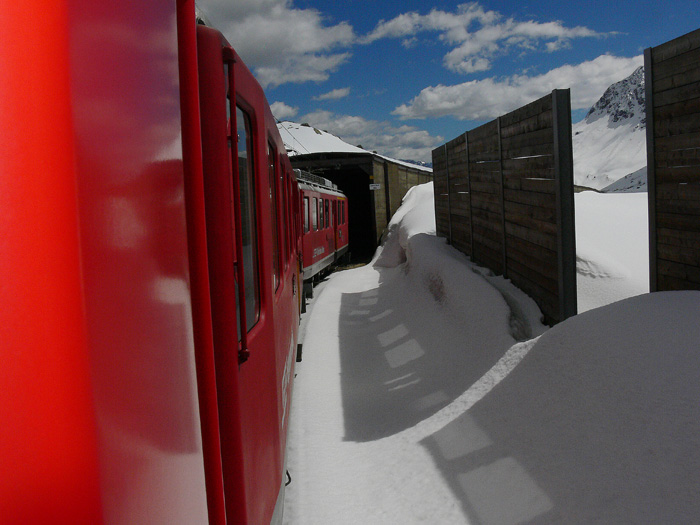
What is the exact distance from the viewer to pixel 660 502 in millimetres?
2955

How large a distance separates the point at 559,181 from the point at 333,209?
42.2ft

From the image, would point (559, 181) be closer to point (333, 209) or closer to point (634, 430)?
point (634, 430)

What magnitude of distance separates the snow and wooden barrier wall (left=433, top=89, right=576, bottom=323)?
0.49 metres

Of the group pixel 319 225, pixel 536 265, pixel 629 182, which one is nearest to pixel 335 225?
pixel 319 225

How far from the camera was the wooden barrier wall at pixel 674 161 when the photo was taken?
4.52 meters

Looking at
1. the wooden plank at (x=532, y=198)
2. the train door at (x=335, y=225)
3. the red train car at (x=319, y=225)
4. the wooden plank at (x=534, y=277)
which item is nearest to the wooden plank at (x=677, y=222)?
the wooden plank at (x=532, y=198)

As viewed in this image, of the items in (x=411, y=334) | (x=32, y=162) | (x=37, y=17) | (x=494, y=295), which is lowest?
(x=411, y=334)

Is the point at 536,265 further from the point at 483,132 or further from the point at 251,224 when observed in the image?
the point at 251,224

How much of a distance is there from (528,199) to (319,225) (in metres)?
8.88

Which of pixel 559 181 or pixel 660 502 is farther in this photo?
pixel 559 181

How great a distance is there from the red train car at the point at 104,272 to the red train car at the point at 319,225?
1009 centimetres

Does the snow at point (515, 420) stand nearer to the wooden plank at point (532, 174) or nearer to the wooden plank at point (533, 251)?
the wooden plank at point (533, 251)

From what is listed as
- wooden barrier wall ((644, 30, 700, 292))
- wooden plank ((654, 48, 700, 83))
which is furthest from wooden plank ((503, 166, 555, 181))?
wooden plank ((654, 48, 700, 83))

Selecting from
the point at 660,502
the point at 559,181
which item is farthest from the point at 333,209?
the point at 660,502
